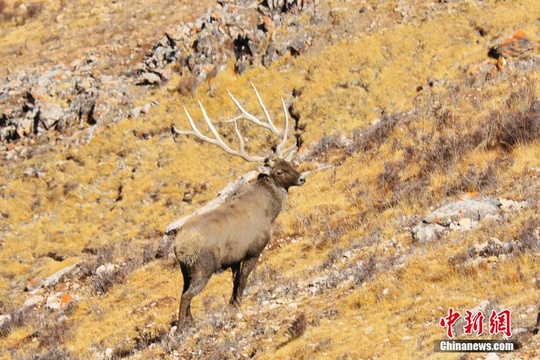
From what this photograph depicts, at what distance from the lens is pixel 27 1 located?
166 ft

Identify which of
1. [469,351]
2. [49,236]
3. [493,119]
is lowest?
[49,236]

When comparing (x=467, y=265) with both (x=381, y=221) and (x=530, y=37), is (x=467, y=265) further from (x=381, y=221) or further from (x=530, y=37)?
(x=530, y=37)

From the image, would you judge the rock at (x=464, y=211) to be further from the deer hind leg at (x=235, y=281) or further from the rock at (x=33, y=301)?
the rock at (x=33, y=301)

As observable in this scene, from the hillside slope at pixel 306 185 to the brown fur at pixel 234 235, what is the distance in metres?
0.67

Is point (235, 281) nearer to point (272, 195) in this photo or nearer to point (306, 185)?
point (272, 195)

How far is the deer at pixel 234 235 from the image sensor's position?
34.2 ft

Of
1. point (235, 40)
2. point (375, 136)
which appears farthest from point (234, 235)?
point (235, 40)

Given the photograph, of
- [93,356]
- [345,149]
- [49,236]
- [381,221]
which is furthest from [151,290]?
[49,236]

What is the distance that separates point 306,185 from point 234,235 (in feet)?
27.1

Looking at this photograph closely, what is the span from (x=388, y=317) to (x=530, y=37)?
18.8m

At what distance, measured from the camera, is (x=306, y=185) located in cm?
1894

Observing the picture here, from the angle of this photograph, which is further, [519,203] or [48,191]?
[48,191]

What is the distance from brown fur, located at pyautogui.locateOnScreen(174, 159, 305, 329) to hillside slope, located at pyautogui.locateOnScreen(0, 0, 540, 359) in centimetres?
67

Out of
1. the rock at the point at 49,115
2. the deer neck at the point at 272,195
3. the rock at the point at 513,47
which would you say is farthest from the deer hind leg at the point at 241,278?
the rock at the point at 49,115
